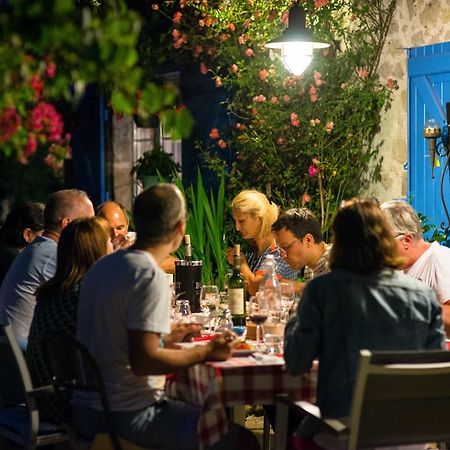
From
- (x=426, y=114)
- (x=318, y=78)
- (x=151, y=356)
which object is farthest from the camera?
(x=318, y=78)

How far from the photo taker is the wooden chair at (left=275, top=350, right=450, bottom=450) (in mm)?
3748

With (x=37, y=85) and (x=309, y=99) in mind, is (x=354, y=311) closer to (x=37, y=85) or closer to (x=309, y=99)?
(x=37, y=85)

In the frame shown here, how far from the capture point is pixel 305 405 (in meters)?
4.11

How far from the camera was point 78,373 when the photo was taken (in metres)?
4.38

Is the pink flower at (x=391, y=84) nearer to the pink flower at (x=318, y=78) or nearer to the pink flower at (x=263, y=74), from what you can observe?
the pink flower at (x=318, y=78)

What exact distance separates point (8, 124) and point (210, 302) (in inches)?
91.6

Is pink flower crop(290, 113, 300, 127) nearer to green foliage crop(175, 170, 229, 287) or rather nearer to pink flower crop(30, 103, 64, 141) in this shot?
green foliage crop(175, 170, 229, 287)

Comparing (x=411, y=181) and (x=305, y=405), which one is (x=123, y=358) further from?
(x=411, y=181)

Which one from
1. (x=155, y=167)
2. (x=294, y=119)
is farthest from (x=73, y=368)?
(x=155, y=167)

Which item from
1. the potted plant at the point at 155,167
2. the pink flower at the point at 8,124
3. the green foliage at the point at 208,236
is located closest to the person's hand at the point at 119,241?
the green foliage at the point at 208,236

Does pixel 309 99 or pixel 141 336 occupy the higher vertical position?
pixel 309 99

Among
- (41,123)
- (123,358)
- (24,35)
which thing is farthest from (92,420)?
(24,35)

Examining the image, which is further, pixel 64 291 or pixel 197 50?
pixel 197 50

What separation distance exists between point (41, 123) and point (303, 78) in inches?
248
